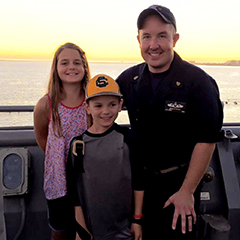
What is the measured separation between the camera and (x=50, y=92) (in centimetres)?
218

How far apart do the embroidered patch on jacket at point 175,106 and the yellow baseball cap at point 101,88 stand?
12.2 inches

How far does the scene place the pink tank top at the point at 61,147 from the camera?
208 cm

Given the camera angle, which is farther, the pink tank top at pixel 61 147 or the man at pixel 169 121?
the pink tank top at pixel 61 147

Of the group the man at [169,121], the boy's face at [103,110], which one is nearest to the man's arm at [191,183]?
the man at [169,121]

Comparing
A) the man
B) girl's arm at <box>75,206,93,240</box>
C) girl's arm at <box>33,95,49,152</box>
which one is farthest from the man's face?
girl's arm at <box>75,206,93,240</box>

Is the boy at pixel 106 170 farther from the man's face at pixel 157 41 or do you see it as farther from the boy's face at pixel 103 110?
the man's face at pixel 157 41

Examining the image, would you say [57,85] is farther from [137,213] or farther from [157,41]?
[137,213]

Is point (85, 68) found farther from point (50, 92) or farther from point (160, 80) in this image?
point (160, 80)

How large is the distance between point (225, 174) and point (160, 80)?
131 cm

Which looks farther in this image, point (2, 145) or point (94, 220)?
point (2, 145)

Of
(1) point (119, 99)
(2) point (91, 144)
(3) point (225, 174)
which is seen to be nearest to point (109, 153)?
(2) point (91, 144)

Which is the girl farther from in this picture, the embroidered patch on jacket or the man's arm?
the man's arm

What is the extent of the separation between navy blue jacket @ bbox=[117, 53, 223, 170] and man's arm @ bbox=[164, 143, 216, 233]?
0.07m

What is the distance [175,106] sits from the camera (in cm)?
198
